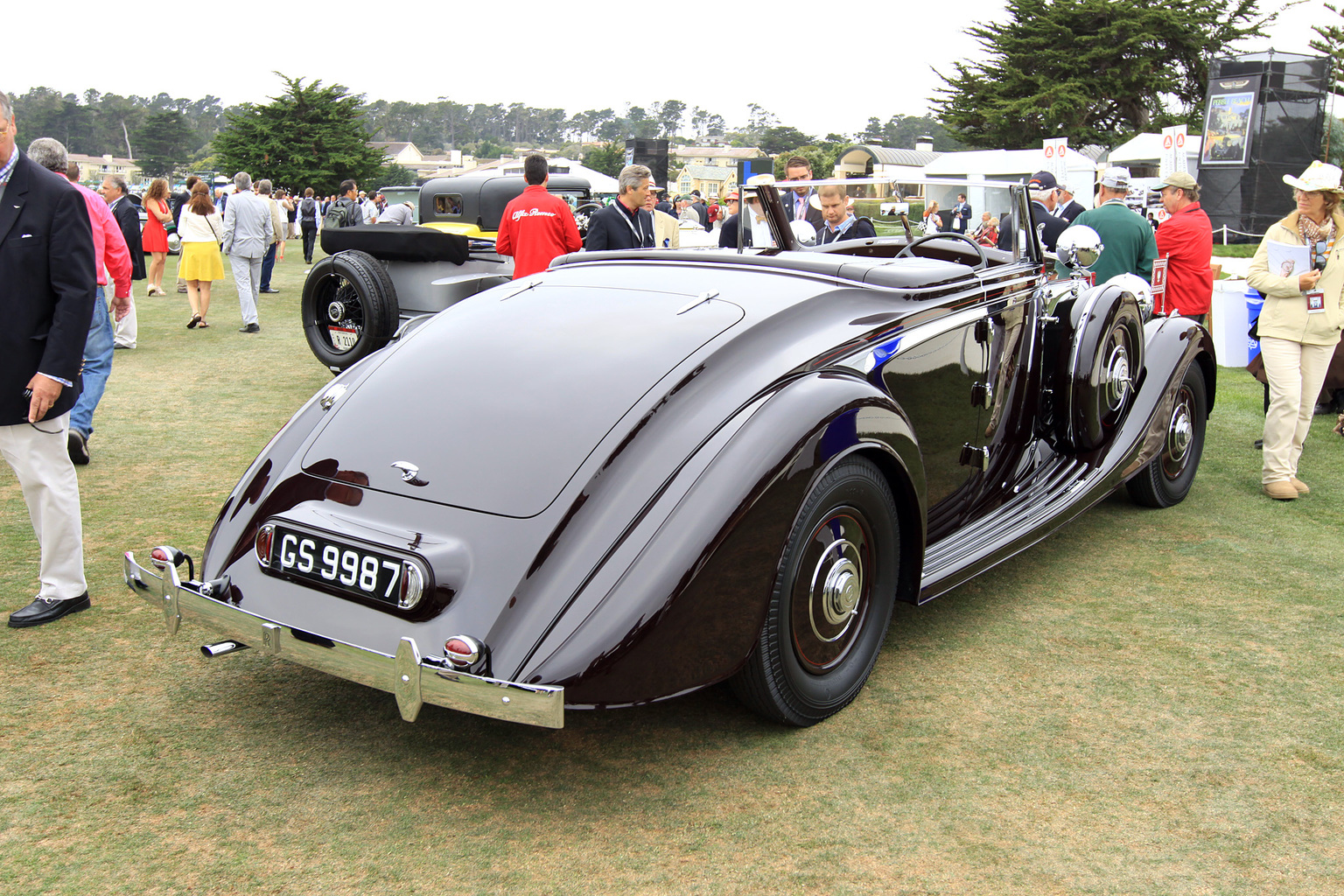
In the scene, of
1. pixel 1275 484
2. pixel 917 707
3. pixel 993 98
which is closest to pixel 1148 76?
pixel 993 98

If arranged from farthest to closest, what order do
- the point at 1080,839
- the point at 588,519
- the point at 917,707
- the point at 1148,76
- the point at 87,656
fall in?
1. the point at 1148,76
2. the point at 87,656
3. the point at 917,707
4. the point at 588,519
5. the point at 1080,839

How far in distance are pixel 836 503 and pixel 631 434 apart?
638 millimetres

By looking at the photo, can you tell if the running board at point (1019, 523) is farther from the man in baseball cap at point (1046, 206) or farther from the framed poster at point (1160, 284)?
the framed poster at point (1160, 284)

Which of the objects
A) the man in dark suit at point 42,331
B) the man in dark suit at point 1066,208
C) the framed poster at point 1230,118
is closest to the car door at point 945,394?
the man in dark suit at point 42,331

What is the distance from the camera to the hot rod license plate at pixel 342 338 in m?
7.81

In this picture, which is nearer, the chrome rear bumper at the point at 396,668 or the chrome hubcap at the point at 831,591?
the chrome rear bumper at the point at 396,668

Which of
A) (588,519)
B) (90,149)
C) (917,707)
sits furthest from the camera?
(90,149)

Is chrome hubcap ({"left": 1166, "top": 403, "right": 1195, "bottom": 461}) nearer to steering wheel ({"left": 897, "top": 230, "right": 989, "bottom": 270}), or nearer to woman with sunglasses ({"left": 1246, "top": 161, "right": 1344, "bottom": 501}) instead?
woman with sunglasses ({"left": 1246, "top": 161, "right": 1344, "bottom": 501})

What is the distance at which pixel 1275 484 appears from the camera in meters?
5.33

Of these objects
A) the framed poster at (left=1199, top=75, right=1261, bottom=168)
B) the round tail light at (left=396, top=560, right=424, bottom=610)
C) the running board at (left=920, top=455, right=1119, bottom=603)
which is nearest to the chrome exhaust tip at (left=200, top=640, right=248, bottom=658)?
the round tail light at (left=396, top=560, right=424, bottom=610)

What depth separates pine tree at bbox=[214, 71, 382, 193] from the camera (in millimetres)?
42781

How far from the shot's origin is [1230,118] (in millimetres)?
24938

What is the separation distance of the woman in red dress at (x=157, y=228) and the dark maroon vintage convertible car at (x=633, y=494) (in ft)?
36.8

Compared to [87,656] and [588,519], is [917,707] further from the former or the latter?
[87,656]
